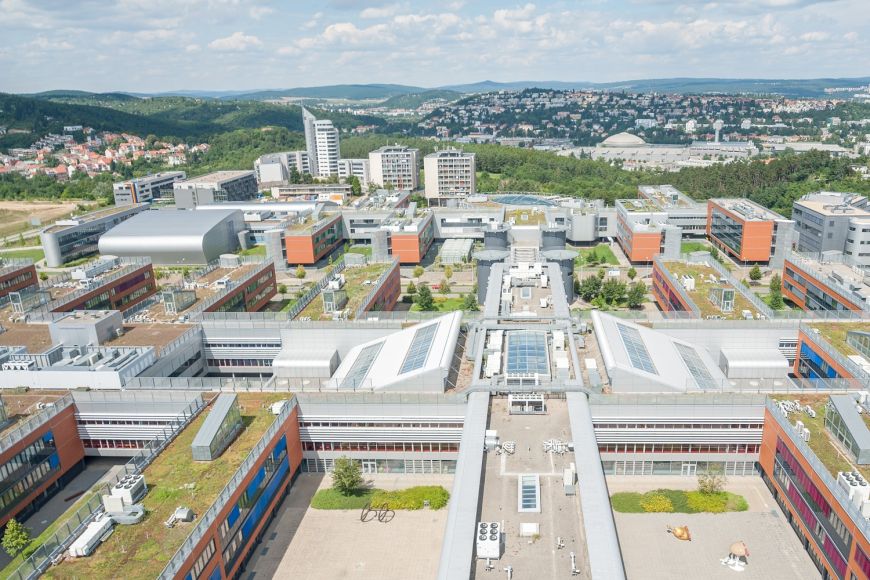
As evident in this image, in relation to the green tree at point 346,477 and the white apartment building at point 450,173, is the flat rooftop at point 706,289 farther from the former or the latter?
the white apartment building at point 450,173

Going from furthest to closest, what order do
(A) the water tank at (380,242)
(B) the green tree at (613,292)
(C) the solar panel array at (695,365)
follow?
(A) the water tank at (380,242), (B) the green tree at (613,292), (C) the solar panel array at (695,365)

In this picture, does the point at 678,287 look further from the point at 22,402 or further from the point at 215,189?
the point at 215,189

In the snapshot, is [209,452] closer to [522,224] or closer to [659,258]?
[659,258]

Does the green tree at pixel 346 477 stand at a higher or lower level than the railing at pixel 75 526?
lower

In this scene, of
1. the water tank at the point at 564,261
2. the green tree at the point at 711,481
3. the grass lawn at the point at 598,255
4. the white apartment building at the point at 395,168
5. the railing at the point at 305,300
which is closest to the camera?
the green tree at the point at 711,481

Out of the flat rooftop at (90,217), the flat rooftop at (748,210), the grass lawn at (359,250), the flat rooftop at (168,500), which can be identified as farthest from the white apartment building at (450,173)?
the flat rooftop at (168,500)

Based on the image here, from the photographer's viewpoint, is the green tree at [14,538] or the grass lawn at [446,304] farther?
the grass lawn at [446,304]

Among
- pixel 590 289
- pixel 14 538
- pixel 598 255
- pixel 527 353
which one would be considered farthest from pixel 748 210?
pixel 14 538
